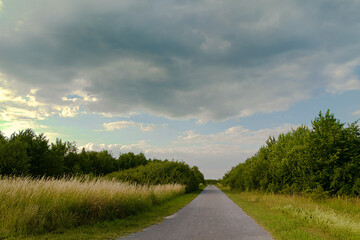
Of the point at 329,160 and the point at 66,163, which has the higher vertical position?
the point at 329,160

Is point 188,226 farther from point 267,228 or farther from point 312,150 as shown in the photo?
point 312,150

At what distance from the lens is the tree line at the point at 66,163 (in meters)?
24.9

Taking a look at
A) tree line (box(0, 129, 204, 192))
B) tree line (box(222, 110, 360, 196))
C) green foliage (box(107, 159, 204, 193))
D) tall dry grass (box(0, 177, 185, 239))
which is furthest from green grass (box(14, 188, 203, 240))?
green foliage (box(107, 159, 204, 193))

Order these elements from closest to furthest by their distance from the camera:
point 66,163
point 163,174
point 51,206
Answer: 1. point 51,206
2. point 163,174
3. point 66,163

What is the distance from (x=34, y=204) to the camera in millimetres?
9273

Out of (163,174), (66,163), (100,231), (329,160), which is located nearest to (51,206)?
(100,231)

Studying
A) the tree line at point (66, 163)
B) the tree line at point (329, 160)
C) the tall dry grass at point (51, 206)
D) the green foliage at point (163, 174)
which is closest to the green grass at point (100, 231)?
the tall dry grass at point (51, 206)

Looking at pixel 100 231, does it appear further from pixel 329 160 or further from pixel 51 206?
pixel 329 160

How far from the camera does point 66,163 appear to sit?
165ft

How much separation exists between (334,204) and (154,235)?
1396 cm

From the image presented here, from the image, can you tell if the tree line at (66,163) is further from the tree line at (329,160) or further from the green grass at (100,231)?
the tree line at (329,160)

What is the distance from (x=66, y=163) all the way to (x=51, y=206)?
45131 millimetres

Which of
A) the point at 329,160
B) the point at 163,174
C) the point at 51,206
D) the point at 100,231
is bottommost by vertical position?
the point at 100,231

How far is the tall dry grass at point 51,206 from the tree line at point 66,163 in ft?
13.6
